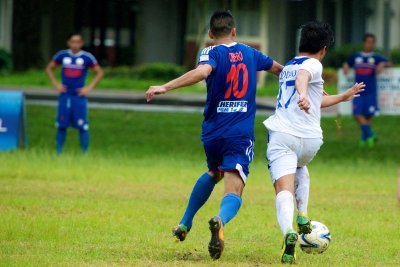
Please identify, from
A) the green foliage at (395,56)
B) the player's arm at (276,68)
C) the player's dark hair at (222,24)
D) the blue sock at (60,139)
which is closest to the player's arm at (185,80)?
the player's dark hair at (222,24)

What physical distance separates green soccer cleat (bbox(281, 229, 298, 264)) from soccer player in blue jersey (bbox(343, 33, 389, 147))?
45.9 feet

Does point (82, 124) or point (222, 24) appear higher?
point (222, 24)

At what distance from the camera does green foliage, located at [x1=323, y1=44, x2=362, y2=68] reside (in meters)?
38.2

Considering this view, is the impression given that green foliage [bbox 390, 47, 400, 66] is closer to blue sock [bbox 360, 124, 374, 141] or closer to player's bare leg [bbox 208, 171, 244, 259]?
blue sock [bbox 360, 124, 374, 141]

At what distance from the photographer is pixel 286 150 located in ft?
29.7

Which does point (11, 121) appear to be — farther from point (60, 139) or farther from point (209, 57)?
point (209, 57)

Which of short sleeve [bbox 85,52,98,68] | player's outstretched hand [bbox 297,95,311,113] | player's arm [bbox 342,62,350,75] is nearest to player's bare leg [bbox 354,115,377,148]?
player's arm [bbox 342,62,350,75]

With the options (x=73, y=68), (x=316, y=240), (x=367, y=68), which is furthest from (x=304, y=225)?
(x=367, y=68)

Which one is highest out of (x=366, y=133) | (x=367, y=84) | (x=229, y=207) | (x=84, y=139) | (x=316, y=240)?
(x=229, y=207)

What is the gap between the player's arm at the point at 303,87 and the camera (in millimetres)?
8562

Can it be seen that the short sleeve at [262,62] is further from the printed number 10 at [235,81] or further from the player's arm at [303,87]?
the player's arm at [303,87]

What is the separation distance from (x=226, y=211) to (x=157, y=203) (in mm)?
4346

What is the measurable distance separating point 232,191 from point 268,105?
63.7ft

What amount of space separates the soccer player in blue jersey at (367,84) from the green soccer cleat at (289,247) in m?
14.0
